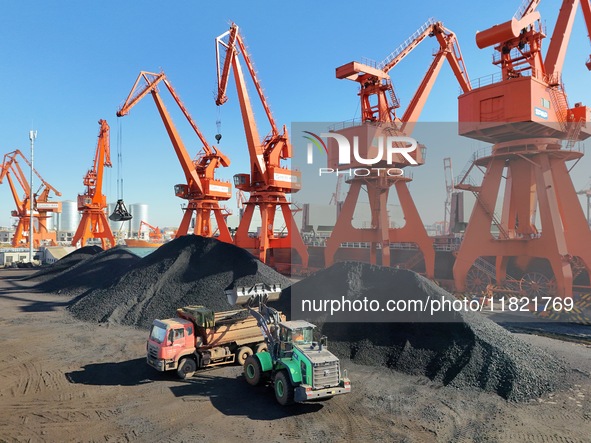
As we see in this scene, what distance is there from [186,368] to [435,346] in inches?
296

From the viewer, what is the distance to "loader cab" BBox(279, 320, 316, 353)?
9352mm

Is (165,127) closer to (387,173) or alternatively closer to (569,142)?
(387,173)

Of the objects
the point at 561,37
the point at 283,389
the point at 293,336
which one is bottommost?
the point at 283,389

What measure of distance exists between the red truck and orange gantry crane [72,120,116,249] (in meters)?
38.6

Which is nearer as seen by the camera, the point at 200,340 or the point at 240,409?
the point at 240,409

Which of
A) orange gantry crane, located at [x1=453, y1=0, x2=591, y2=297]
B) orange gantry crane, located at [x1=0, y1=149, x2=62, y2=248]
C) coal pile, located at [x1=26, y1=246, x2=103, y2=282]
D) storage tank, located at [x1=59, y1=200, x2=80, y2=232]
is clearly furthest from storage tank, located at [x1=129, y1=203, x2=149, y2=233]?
orange gantry crane, located at [x1=453, y1=0, x2=591, y2=297]

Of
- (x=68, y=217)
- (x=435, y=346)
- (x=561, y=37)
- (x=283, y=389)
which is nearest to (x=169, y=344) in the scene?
(x=283, y=389)

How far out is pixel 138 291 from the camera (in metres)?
Answer: 19.4

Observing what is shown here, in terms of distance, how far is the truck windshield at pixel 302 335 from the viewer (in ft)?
30.7

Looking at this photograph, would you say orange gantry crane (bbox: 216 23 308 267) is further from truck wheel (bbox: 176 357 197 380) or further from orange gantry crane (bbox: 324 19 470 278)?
truck wheel (bbox: 176 357 197 380)

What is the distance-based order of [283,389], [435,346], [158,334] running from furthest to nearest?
[435,346] → [158,334] → [283,389]

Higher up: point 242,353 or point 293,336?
point 293,336

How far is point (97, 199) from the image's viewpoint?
45.6 meters

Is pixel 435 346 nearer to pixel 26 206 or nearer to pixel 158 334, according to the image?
pixel 158 334
